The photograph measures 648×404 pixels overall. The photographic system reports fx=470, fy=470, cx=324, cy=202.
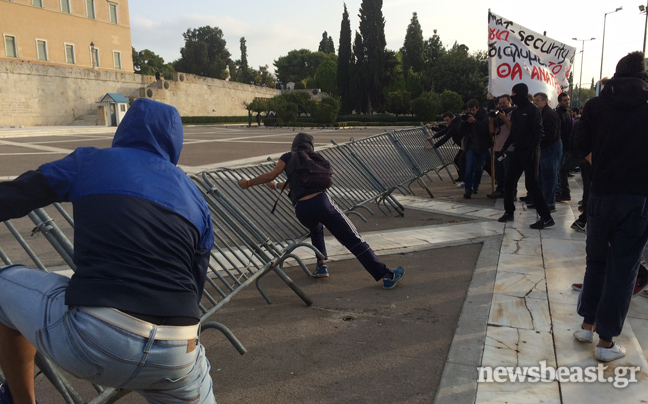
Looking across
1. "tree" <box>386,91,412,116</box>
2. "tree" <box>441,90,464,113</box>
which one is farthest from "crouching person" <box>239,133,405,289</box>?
Answer: "tree" <box>386,91,412,116</box>

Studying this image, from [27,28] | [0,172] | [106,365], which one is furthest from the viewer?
[27,28]

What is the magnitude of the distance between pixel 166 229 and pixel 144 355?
0.46m

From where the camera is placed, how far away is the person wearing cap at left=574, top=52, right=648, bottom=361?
10.4ft

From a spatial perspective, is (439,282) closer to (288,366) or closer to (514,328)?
(514,328)

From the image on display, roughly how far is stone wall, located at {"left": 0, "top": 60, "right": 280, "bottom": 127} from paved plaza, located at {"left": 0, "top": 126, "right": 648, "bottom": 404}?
45.7 meters

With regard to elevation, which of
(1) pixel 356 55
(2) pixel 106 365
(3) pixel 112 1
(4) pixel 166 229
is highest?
(3) pixel 112 1

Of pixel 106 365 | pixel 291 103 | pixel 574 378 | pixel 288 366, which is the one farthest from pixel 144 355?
pixel 291 103

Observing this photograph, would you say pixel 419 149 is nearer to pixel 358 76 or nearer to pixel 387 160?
pixel 387 160

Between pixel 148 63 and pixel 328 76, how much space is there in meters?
31.8

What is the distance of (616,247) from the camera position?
127 inches

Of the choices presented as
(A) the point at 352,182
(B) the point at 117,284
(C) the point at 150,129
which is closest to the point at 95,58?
(A) the point at 352,182

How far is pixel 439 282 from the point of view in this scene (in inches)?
193

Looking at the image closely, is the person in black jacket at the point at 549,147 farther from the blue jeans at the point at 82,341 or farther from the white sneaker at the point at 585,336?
the blue jeans at the point at 82,341

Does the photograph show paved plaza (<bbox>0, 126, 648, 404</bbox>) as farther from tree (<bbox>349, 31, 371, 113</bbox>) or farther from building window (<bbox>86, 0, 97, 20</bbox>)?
building window (<bbox>86, 0, 97, 20</bbox>)
